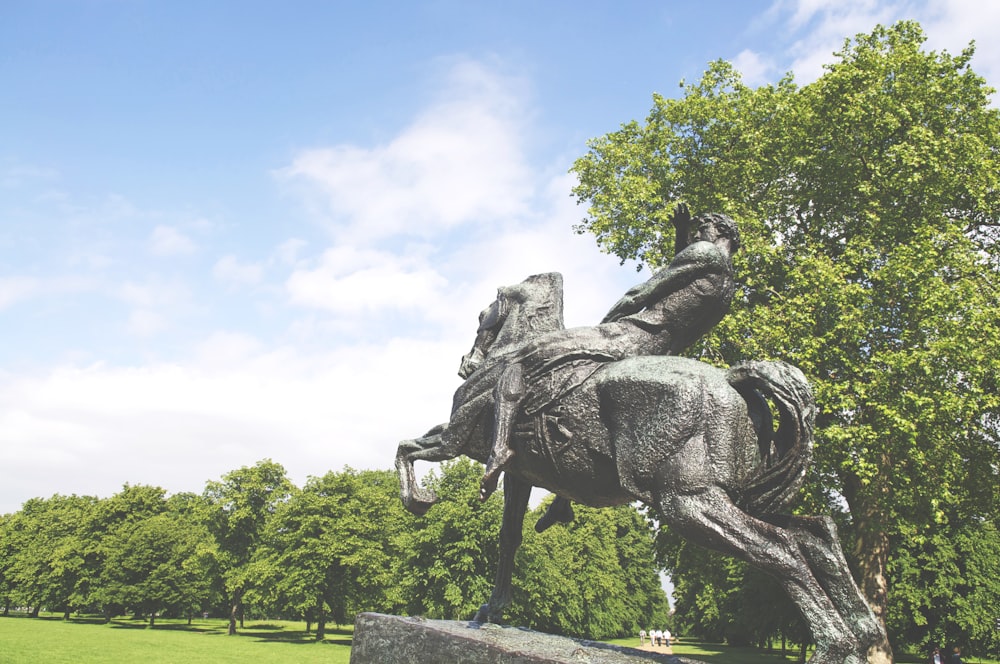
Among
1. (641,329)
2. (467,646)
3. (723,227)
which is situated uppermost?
(723,227)

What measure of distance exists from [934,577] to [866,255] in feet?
56.1

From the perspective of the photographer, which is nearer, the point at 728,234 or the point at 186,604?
the point at 728,234

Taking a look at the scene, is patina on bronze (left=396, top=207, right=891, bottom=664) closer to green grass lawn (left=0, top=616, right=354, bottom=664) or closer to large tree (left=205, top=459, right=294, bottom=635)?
green grass lawn (left=0, top=616, right=354, bottom=664)

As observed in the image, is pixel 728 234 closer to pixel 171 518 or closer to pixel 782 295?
pixel 782 295

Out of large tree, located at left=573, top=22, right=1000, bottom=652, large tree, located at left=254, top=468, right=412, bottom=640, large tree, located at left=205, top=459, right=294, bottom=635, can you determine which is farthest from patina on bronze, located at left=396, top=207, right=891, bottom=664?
large tree, located at left=205, top=459, right=294, bottom=635

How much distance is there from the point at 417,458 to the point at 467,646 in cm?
169

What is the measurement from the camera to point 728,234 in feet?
19.1

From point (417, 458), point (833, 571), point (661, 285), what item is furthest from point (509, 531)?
point (833, 571)

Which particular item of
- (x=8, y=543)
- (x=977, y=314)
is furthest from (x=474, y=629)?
(x=8, y=543)

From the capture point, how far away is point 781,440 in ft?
15.5

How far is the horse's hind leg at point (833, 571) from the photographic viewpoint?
4.06 m

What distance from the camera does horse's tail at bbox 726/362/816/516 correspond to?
4602 millimetres

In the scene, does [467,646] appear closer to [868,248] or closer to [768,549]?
[768,549]

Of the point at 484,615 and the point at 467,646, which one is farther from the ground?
the point at 484,615
